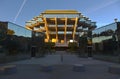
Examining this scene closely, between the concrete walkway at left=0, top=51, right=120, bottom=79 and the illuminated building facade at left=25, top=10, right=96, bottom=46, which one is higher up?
the illuminated building facade at left=25, top=10, right=96, bottom=46

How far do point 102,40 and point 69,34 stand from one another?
237ft

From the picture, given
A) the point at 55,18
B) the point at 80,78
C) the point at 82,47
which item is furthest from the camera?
the point at 55,18

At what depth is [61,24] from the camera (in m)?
107

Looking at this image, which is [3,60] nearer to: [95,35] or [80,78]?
[80,78]

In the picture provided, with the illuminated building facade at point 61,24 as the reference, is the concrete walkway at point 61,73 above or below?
below

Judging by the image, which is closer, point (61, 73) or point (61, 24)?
point (61, 73)

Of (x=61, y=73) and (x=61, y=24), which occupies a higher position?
(x=61, y=24)

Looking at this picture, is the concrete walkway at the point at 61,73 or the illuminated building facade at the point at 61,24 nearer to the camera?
the concrete walkway at the point at 61,73

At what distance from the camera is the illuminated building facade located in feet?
333

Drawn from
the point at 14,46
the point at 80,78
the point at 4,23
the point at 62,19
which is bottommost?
the point at 80,78

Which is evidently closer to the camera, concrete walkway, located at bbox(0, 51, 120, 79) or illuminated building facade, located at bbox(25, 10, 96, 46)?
concrete walkway, located at bbox(0, 51, 120, 79)

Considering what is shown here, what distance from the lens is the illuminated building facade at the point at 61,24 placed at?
101625mm

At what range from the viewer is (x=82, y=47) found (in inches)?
2063

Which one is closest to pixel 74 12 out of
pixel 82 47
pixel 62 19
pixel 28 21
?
pixel 62 19
